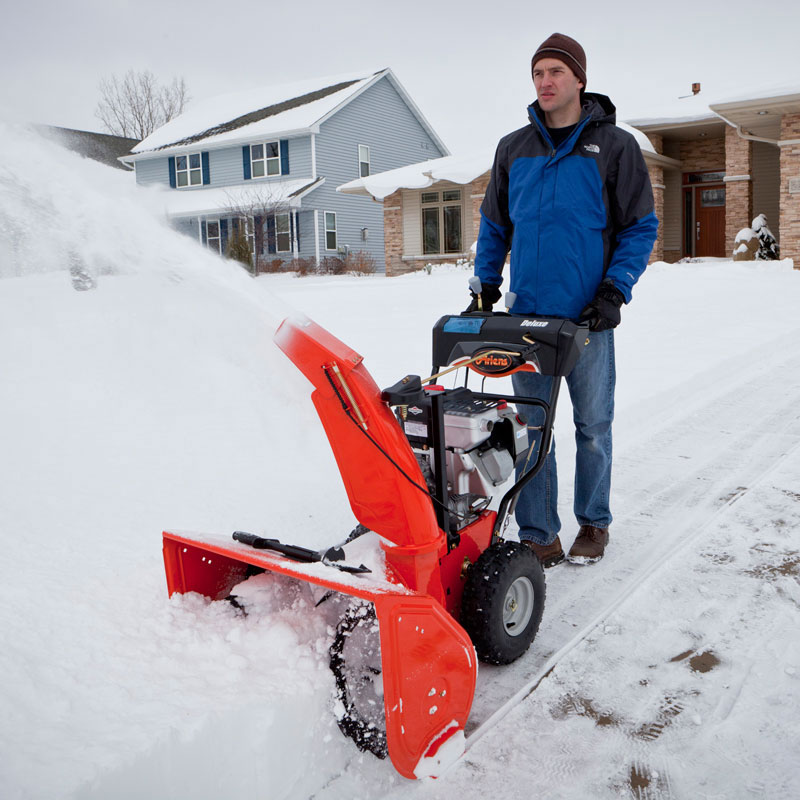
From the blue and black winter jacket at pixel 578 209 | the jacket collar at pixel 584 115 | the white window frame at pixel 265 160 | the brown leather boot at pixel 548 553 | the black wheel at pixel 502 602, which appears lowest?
the brown leather boot at pixel 548 553

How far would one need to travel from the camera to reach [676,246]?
20625 millimetres

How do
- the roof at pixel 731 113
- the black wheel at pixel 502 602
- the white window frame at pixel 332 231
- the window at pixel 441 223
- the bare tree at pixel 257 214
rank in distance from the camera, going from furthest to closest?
the white window frame at pixel 332 231, the bare tree at pixel 257 214, the window at pixel 441 223, the roof at pixel 731 113, the black wheel at pixel 502 602

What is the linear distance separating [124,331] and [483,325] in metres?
4.01

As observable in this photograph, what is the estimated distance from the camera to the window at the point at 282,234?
2445 cm

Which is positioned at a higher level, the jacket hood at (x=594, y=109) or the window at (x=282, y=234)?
the window at (x=282, y=234)

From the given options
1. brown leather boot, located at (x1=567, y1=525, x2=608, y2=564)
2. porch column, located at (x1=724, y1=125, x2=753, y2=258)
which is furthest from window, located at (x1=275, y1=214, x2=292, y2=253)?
brown leather boot, located at (x1=567, y1=525, x2=608, y2=564)

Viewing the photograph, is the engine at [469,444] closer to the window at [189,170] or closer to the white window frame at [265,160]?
the white window frame at [265,160]

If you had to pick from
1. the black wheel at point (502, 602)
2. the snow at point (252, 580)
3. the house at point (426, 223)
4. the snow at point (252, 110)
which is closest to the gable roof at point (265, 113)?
the snow at point (252, 110)

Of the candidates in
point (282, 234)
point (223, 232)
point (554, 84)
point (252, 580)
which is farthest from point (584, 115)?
point (223, 232)

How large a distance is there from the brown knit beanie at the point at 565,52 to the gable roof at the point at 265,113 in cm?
2151

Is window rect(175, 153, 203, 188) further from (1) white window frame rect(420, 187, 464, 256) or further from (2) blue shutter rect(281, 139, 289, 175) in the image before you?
(1) white window frame rect(420, 187, 464, 256)

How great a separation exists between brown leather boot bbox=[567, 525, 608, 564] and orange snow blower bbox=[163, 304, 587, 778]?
0.72 metres

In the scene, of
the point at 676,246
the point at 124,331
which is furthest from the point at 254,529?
the point at 676,246

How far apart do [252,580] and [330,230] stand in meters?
23.5
